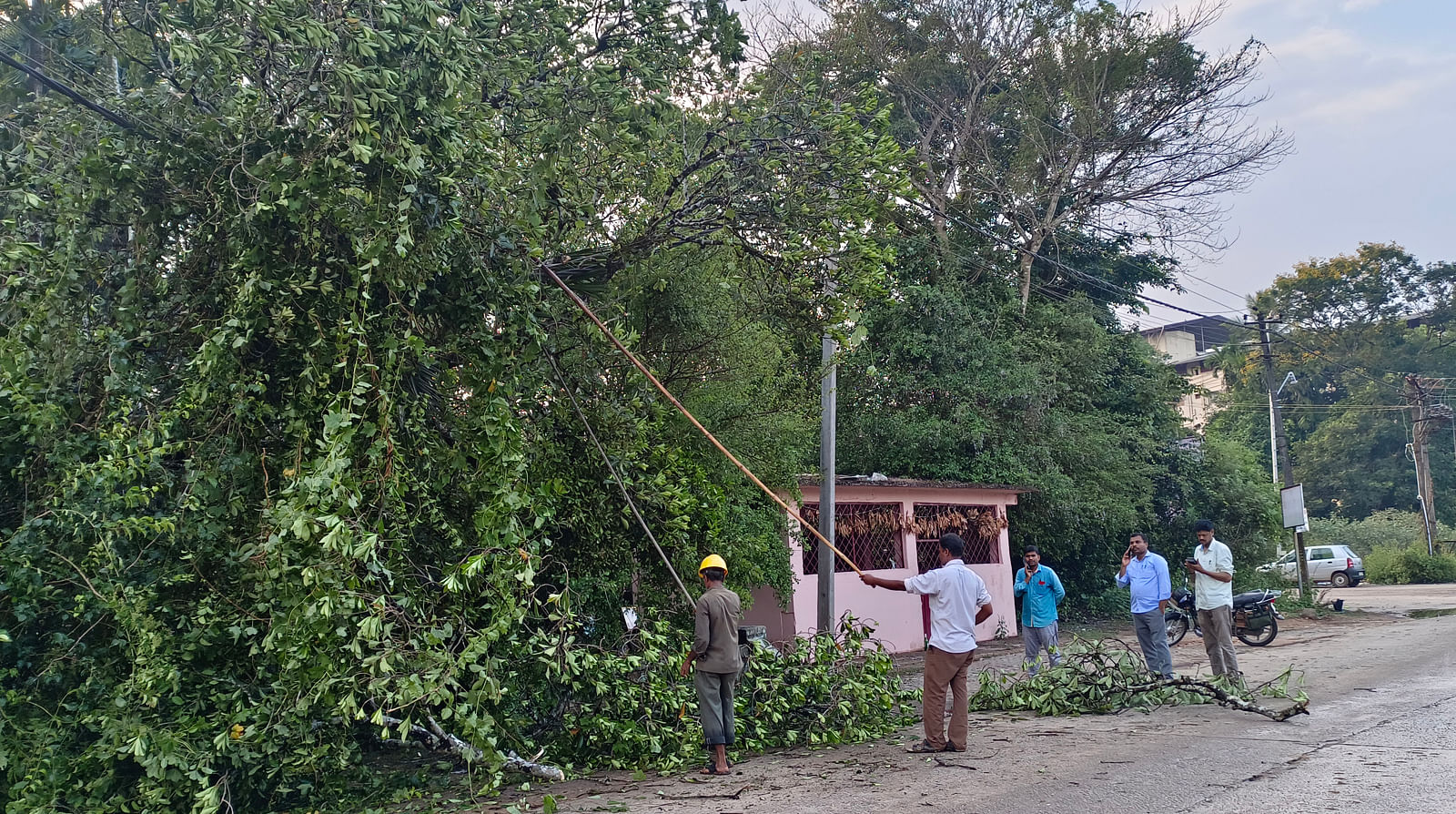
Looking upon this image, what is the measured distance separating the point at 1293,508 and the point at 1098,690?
1420cm

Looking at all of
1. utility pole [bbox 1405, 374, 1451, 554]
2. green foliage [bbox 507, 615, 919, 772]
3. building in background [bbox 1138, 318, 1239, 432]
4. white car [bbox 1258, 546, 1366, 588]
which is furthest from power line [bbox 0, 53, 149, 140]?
building in background [bbox 1138, 318, 1239, 432]

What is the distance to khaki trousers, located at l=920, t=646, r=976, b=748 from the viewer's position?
7.92 metres

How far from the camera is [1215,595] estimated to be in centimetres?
1016

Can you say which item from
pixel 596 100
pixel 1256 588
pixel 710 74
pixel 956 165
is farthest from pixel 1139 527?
pixel 596 100

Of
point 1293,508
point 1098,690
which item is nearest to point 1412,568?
point 1293,508

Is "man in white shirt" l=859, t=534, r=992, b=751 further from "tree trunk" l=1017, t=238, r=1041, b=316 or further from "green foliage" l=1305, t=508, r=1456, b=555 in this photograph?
"green foliage" l=1305, t=508, r=1456, b=555

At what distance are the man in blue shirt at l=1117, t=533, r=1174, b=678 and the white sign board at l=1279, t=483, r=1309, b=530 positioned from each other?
1262cm

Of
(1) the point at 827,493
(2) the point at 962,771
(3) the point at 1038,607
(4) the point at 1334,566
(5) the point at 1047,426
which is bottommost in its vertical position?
(2) the point at 962,771

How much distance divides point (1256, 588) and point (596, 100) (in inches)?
829

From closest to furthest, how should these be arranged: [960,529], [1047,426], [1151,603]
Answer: [1151,603], [960,529], [1047,426]

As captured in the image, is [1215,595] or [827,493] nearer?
[1215,595]

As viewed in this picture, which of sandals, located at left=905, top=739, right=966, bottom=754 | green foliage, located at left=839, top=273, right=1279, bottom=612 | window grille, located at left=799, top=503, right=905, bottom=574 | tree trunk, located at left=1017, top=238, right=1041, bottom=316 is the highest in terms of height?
tree trunk, located at left=1017, top=238, right=1041, bottom=316

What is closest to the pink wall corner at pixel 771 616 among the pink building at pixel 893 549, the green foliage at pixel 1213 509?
the pink building at pixel 893 549

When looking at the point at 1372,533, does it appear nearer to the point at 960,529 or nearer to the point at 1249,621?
the point at 1249,621
